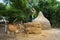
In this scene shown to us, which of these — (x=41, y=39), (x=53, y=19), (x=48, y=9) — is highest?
(x=48, y=9)

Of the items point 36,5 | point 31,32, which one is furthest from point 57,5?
point 31,32

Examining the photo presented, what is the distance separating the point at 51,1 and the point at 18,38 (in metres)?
3.58

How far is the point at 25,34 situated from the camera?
555 centimetres

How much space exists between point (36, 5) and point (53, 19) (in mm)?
1059

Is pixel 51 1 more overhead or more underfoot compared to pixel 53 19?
more overhead

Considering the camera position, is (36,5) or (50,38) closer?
(50,38)

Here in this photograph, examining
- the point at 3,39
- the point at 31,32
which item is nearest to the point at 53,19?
the point at 31,32

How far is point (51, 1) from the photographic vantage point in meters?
7.97

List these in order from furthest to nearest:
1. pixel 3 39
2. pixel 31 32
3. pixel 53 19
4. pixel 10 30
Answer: pixel 53 19
pixel 31 32
pixel 10 30
pixel 3 39

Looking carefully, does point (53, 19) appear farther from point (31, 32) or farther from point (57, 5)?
point (31, 32)

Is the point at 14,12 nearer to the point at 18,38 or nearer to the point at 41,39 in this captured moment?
the point at 18,38

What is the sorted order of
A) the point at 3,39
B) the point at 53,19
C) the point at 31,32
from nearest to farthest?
1. the point at 3,39
2. the point at 31,32
3. the point at 53,19

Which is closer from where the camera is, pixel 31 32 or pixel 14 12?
pixel 14 12

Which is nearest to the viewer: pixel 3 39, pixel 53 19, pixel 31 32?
pixel 3 39
